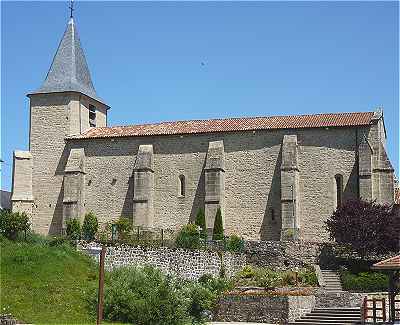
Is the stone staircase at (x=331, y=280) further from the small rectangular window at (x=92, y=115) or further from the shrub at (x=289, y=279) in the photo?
the small rectangular window at (x=92, y=115)

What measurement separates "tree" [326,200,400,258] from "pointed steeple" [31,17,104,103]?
68.5 feet

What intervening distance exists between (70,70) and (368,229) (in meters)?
24.0

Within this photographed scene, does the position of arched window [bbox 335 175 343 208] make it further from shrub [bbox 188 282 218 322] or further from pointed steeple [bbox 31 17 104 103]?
pointed steeple [bbox 31 17 104 103]

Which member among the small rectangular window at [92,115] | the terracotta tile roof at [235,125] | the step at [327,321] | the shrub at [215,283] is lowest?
the step at [327,321]

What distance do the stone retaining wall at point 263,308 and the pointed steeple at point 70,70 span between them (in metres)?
22.8

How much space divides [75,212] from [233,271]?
1268cm

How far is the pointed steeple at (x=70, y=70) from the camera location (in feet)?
155

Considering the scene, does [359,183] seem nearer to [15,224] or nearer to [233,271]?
[233,271]

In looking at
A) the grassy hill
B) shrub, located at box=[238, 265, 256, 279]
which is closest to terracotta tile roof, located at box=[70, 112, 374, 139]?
shrub, located at box=[238, 265, 256, 279]

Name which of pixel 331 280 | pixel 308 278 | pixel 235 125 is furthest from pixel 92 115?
pixel 331 280

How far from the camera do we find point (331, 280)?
109 ft

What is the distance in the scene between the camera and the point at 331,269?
35375 millimetres

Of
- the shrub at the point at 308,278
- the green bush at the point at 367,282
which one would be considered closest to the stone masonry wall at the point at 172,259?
the shrub at the point at 308,278

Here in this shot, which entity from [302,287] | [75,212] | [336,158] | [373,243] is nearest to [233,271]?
[302,287]
